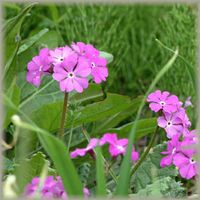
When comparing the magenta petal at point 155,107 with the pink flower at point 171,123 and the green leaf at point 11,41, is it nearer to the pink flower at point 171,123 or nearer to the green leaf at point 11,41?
the pink flower at point 171,123

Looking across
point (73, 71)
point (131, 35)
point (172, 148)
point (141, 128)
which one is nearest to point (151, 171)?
point (172, 148)

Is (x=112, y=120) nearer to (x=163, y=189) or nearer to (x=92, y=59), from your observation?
(x=92, y=59)

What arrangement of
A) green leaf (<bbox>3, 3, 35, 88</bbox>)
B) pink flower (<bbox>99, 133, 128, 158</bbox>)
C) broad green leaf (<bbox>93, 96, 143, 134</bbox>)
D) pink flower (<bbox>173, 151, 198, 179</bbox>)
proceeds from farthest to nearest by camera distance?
1. broad green leaf (<bbox>93, 96, 143, 134</bbox>)
2. green leaf (<bbox>3, 3, 35, 88</bbox>)
3. pink flower (<bbox>173, 151, 198, 179</bbox>)
4. pink flower (<bbox>99, 133, 128, 158</bbox>)

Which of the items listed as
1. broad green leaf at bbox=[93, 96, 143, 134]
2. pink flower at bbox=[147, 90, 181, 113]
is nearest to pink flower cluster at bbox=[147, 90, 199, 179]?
pink flower at bbox=[147, 90, 181, 113]

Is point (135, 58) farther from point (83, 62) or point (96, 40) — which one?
point (83, 62)

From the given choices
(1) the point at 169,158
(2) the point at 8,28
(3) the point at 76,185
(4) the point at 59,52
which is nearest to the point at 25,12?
(2) the point at 8,28

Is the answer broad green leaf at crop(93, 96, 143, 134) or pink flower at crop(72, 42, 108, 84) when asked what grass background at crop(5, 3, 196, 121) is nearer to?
broad green leaf at crop(93, 96, 143, 134)
